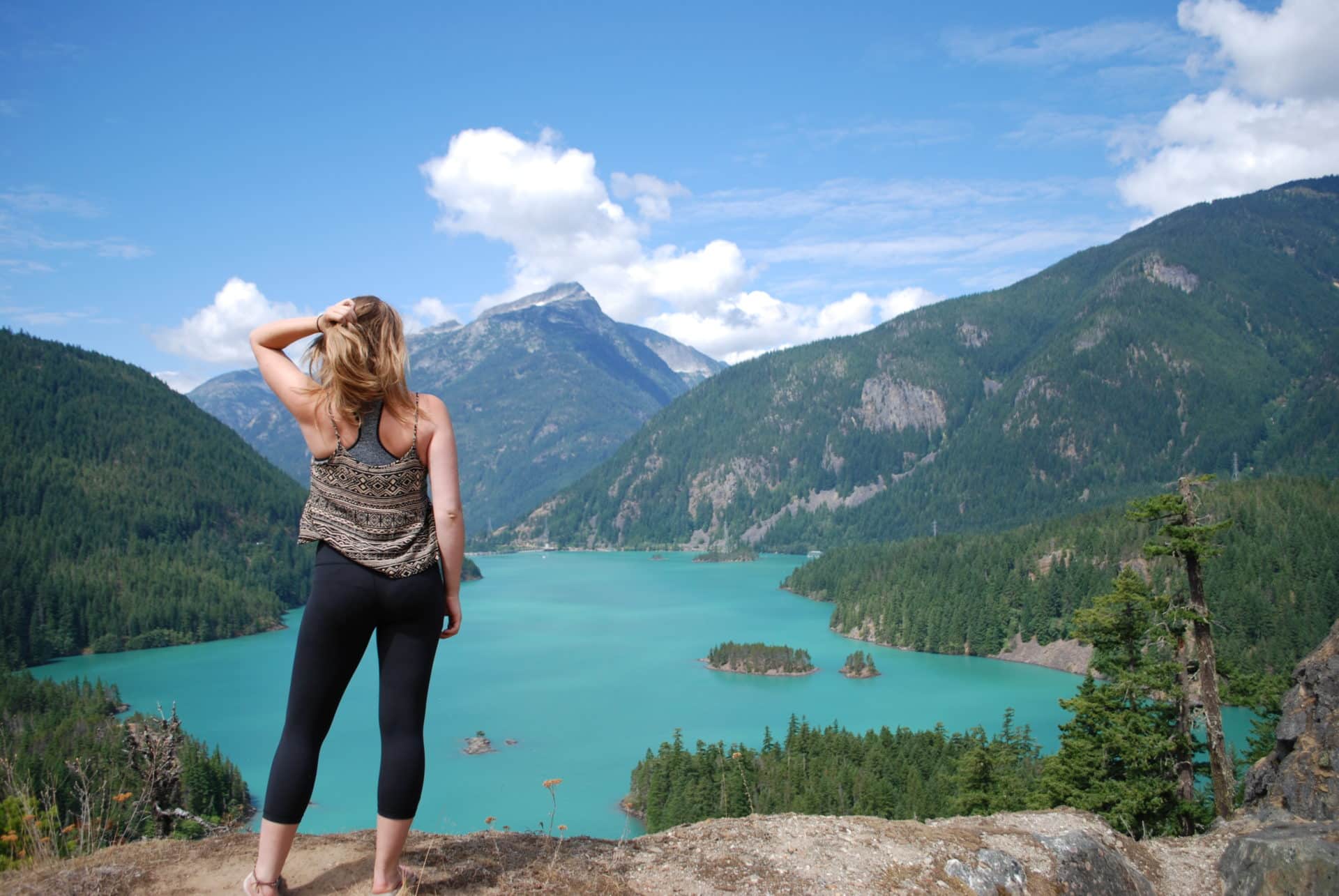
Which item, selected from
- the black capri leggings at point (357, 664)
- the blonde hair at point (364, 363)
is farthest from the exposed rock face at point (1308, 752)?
the blonde hair at point (364, 363)

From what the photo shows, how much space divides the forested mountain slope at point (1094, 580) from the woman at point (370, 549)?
64.7 metres

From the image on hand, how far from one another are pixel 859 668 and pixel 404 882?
249ft

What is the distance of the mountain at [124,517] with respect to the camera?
9425 cm

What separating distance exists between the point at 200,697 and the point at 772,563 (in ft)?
432

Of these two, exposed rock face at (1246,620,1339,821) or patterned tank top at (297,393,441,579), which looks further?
exposed rock face at (1246,620,1339,821)

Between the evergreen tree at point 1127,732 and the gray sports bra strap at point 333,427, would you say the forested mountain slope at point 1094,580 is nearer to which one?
the evergreen tree at point 1127,732

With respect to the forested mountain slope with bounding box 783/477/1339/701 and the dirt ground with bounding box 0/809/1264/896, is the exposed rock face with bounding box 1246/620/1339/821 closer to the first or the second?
the dirt ground with bounding box 0/809/1264/896

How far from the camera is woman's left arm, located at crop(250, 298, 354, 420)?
4148mm

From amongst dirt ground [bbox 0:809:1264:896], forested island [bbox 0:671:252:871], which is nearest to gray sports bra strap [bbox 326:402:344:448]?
dirt ground [bbox 0:809:1264:896]

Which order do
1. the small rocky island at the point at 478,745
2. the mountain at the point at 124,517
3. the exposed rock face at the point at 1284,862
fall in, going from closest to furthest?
1. the exposed rock face at the point at 1284,862
2. the small rocky island at the point at 478,745
3. the mountain at the point at 124,517

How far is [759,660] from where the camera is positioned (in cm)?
7688

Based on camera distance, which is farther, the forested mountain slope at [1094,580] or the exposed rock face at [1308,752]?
the forested mountain slope at [1094,580]

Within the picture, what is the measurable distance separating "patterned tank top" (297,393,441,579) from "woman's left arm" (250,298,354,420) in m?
0.19

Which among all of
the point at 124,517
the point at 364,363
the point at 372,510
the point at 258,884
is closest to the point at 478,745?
the point at 258,884
